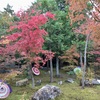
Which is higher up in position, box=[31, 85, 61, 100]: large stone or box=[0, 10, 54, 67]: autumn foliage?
box=[0, 10, 54, 67]: autumn foliage

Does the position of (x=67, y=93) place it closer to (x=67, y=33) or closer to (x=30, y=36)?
(x=30, y=36)

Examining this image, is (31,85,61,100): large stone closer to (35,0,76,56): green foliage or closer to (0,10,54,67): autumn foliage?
(0,10,54,67): autumn foliage

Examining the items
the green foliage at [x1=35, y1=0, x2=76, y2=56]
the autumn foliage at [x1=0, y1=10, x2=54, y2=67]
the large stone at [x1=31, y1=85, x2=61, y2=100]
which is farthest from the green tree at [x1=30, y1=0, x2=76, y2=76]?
the large stone at [x1=31, y1=85, x2=61, y2=100]

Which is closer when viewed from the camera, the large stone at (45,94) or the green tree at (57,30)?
the large stone at (45,94)

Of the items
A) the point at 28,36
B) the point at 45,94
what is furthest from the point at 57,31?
the point at 45,94

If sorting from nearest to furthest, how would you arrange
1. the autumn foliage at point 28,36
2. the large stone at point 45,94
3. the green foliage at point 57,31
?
the large stone at point 45,94 < the autumn foliage at point 28,36 < the green foliage at point 57,31

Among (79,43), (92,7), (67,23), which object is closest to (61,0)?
(67,23)

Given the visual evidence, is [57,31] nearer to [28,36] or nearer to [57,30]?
[57,30]

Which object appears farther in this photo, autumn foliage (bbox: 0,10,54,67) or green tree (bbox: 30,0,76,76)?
green tree (bbox: 30,0,76,76)

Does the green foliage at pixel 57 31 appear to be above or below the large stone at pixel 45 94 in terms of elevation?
above

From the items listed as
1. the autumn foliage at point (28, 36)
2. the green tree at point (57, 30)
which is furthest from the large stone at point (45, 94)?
the green tree at point (57, 30)

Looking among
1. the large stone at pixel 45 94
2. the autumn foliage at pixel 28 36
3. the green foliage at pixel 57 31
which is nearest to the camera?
the large stone at pixel 45 94

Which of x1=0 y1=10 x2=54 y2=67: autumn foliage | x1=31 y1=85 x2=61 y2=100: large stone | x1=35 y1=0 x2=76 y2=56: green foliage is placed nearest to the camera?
x1=31 y1=85 x2=61 y2=100: large stone

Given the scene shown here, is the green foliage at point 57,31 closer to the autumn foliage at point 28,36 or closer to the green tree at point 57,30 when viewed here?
the green tree at point 57,30
